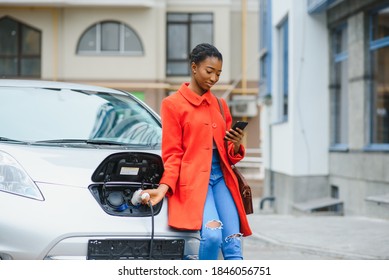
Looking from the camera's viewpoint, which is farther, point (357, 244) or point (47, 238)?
point (357, 244)

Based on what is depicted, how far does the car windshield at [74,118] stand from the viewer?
6.06 metres

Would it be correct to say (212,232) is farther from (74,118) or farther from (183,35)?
(183,35)

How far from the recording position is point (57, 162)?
Result: 534 cm

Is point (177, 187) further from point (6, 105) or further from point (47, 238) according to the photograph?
point (6, 105)

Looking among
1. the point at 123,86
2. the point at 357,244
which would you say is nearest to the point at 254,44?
the point at 123,86

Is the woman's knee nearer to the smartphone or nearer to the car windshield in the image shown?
the smartphone

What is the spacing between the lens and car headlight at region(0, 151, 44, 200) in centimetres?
511

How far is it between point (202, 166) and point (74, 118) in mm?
1598

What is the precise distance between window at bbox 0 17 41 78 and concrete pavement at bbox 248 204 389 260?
18.0m

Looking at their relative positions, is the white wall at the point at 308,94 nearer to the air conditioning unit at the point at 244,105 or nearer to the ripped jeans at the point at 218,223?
the ripped jeans at the point at 218,223

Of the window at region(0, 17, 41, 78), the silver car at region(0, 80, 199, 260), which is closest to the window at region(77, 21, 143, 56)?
the window at region(0, 17, 41, 78)

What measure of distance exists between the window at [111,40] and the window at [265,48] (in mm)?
8106

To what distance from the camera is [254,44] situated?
1235 inches

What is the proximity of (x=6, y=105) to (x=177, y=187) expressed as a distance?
173 centimetres
